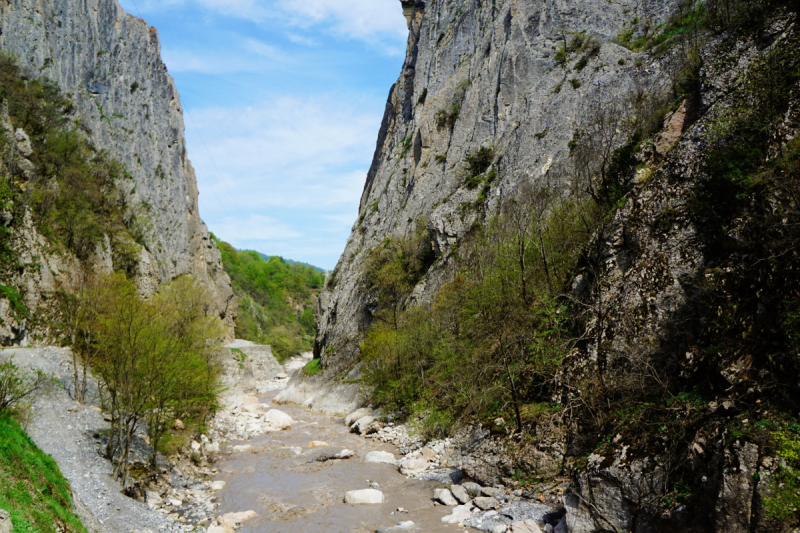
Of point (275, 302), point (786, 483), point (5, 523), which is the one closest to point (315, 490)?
point (5, 523)

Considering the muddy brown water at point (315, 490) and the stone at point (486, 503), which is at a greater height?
the stone at point (486, 503)

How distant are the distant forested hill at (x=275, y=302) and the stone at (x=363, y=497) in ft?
196

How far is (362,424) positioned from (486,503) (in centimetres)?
1454

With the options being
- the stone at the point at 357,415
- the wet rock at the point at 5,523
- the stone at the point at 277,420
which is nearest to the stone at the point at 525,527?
the wet rock at the point at 5,523

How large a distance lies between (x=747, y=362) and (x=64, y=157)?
44291 mm

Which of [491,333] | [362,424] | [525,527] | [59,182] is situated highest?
[59,182]

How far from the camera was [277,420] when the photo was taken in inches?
1149

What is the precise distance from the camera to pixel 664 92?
23.9 meters

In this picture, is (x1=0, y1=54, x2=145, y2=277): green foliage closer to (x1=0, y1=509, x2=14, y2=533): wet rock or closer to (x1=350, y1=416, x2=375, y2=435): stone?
(x1=350, y1=416, x2=375, y2=435): stone

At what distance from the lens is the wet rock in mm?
5863

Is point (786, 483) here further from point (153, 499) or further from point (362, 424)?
point (362, 424)

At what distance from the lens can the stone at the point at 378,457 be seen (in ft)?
64.3

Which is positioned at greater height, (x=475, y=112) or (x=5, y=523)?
(x=475, y=112)

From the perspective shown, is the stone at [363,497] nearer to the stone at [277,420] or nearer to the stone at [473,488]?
the stone at [473,488]
